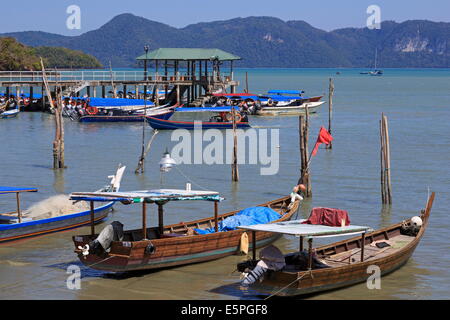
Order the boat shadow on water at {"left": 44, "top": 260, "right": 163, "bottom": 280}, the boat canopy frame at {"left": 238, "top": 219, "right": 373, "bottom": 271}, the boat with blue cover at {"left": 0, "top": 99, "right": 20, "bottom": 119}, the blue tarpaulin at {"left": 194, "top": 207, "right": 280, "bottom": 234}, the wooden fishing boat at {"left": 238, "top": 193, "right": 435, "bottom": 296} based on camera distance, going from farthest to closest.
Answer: the boat with blue cover at {"left": 0, "top": 99, "right": 20, "bottom": 119} → the blue tarpaulin at {"left": 194, "top": 207, "right": 280, "bottom": 234} → the boat shadow on water at {"left": 44, "top": 260, "right": 163, "bottom": 280} → the boat canopy frame at {"left": 238, "top": 219, "right": 373, "bottom": 271} → the wooden fishing boat at {"left": 238, "top": 193, "right": 435, "bottom": 296}

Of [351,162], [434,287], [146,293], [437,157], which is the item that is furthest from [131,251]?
[437,157]

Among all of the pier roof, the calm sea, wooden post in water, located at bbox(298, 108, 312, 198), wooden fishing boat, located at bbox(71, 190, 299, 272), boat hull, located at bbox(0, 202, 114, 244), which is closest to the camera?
wooden fishing boat, located at bbox(71, 190, 299, 272)

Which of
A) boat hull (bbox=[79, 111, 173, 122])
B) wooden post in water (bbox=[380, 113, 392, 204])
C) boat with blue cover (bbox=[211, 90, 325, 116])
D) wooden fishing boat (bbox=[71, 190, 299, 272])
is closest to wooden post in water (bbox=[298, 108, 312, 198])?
wooden post in water (bbox=[380, 113, 392, 204])

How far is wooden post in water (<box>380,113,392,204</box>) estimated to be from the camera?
91.5ft

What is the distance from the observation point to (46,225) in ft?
77.4

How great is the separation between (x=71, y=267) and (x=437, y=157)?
91.4ft

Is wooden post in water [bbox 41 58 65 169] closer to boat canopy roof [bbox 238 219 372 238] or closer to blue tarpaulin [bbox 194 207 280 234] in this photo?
blue tarpaulin [bbox 194 207 280 234]

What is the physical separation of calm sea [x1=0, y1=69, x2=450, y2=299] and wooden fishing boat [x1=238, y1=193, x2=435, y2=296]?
1.36 ft

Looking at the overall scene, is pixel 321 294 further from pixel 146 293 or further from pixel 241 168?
pixel 241 168

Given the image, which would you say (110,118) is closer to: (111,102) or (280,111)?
(111,102)

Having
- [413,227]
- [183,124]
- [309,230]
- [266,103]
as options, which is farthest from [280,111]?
[309,230]

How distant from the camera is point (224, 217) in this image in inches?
936
